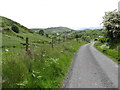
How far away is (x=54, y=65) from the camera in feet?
26.9

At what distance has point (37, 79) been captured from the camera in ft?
18.5

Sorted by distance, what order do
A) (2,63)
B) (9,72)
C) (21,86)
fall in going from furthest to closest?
(2,63)
(9,72)
(21,86)

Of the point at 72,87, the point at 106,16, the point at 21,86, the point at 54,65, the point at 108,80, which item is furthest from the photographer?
the point at 106,16

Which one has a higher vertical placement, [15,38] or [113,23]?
[113,23]

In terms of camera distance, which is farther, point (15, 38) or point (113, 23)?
point (15, 38)

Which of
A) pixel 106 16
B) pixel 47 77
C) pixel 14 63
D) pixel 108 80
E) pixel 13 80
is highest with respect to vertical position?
pixel 106 16

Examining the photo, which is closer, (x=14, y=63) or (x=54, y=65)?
(x=14, y=63)

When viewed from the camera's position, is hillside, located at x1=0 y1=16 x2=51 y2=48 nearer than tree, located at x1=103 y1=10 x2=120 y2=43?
No

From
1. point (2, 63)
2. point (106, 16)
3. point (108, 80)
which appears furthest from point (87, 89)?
point (106, 16)

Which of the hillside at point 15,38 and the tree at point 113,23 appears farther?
the hillside at point 15,38

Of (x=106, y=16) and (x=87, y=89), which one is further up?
(x=106, y=16)

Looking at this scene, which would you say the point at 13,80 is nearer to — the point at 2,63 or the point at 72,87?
→ the point at 2,63

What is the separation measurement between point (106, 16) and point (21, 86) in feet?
78.5

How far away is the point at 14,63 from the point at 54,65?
10.2 ft
